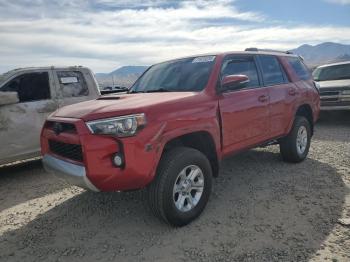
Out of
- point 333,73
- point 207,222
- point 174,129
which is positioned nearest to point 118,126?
point 174,129

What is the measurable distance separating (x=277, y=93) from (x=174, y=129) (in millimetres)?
2355

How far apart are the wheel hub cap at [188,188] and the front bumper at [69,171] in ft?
2.80

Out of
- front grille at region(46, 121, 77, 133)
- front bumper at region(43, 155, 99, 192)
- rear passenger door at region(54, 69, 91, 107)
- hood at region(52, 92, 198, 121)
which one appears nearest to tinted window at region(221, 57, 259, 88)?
hood at region(52, 92, 198, 121)

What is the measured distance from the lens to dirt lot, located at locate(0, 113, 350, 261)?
3332 millimetres

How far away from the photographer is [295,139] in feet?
19.0

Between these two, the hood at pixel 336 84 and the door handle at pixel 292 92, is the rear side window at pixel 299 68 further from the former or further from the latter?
the hood at pixel 336 84

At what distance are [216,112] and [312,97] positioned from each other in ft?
9.65

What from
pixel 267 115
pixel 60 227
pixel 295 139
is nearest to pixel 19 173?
pixel 60 227

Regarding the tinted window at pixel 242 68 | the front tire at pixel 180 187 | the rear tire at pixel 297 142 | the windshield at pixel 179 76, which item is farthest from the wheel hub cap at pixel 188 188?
the rear tire at pixel 297 142

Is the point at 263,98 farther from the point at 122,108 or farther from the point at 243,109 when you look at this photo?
the point at 122,108

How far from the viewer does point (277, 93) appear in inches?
208

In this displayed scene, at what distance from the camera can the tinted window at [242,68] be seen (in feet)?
15.0

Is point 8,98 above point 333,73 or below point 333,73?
above

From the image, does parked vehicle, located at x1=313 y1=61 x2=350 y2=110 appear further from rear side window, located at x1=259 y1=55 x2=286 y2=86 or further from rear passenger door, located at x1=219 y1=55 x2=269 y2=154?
rear passenger door, located at x1=219 y1=55 x2=269 y2=154
